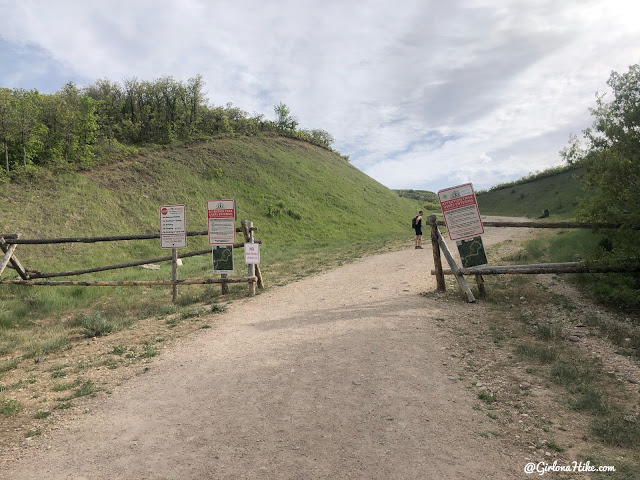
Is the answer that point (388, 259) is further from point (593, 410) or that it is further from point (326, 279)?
point (593, 410)

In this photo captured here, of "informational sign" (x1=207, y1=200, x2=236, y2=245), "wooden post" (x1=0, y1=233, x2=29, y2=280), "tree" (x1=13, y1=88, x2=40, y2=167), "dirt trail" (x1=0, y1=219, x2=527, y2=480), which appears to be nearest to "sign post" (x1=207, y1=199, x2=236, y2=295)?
"informational sign" (x1=207, y1=200, x2=236, y2=245)

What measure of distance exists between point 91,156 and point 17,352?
2467cm

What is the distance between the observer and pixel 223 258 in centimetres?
1065

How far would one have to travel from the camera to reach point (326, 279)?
12180 millimetres

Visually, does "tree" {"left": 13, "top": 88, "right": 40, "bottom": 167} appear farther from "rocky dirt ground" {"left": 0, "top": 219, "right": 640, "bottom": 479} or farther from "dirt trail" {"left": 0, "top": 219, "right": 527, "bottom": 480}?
"dirt trail" {"left": 0, "top": 219, "right": 527, "bottom": 480}

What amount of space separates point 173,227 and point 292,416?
772 centimetres

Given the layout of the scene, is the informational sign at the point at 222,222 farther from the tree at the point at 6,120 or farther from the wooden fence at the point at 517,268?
the tree at the point at 6,120

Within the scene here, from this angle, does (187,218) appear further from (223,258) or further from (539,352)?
(539,352)

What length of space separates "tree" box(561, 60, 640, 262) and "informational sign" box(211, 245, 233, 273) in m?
8.71

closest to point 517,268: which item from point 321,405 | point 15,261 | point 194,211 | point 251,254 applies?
point 321,405

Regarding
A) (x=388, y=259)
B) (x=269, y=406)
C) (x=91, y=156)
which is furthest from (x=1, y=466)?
(x=91, y=156)

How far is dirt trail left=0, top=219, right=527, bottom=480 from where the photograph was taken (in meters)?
3.35

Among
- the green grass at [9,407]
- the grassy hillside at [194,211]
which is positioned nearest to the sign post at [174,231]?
the grassy hillside at [194,211]

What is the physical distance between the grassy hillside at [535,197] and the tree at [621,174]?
3269cm
